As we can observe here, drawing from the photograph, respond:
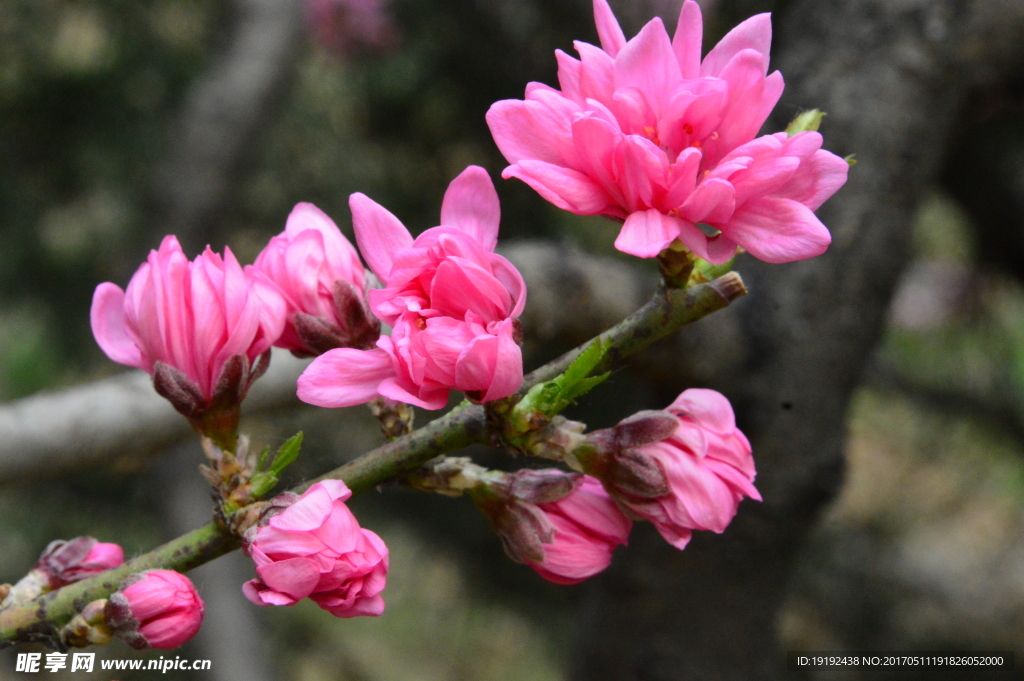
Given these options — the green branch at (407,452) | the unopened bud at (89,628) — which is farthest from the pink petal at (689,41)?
the unopened bud at (89,628)

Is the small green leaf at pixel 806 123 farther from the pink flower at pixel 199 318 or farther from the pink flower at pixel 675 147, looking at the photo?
the pink flower at pixel 199 318

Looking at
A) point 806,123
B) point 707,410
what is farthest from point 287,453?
point 806,123

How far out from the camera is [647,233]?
0.37 meters

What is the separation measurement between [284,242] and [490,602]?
151 cm

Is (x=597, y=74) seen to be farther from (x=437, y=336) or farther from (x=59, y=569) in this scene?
(x=59, y=569)

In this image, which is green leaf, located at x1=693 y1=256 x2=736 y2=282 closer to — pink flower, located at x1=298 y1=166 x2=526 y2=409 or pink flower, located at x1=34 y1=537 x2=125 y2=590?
pink flower, located at x1=298 y1=166 x2=526 y2=409

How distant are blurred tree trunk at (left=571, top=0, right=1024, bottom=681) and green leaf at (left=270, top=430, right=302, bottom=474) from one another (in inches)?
20.5

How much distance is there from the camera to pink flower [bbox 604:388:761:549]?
1.34 feet

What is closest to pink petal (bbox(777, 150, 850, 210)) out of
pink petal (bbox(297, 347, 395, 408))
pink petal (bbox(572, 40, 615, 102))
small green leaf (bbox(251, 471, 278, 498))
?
pink petal (bbox(572, 40, 615, 102))

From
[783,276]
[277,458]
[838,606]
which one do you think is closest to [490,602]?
[838,606]

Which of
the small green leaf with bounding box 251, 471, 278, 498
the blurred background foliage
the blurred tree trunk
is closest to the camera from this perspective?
the small green leaf with bounding box 251, 471, 278, 498

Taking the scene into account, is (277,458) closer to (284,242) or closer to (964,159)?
(284,242)

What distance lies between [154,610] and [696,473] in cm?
29

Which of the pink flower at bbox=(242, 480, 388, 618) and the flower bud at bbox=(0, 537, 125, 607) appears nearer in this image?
the pink flower at bbox=(242, 480, 388, 618)
